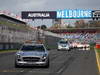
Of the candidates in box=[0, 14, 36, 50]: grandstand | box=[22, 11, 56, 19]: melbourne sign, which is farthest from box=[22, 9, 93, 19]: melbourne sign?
box=[0, 14, 36, 50]: grandstand

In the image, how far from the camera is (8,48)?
59.9m

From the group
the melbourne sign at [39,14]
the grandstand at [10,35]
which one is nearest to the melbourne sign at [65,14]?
the melbourne sign at [39,14]

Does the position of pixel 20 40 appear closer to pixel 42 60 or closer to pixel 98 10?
pixel 98 10

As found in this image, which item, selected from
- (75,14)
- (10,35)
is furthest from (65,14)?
(10,35)

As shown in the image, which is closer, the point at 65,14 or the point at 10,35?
the point at 10,35

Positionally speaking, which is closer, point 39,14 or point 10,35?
point 10,35

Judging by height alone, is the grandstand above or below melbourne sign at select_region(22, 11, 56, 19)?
below

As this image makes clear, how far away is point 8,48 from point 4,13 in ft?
110

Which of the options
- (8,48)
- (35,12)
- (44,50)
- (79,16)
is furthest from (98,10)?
(44,50)

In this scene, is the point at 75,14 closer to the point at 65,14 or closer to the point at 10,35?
the point at 65,14

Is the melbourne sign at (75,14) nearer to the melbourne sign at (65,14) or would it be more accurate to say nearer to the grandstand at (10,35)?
the melbourne sign at (65,14)

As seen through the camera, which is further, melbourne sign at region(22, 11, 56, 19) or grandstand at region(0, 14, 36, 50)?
melbourne sign at region(22, 11, 56, 19)

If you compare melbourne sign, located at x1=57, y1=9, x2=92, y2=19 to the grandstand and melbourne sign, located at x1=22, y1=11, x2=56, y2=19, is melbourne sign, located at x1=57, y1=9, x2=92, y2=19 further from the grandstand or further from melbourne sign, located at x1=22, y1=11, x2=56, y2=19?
the grandstand

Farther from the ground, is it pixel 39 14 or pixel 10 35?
pixel 39 14
